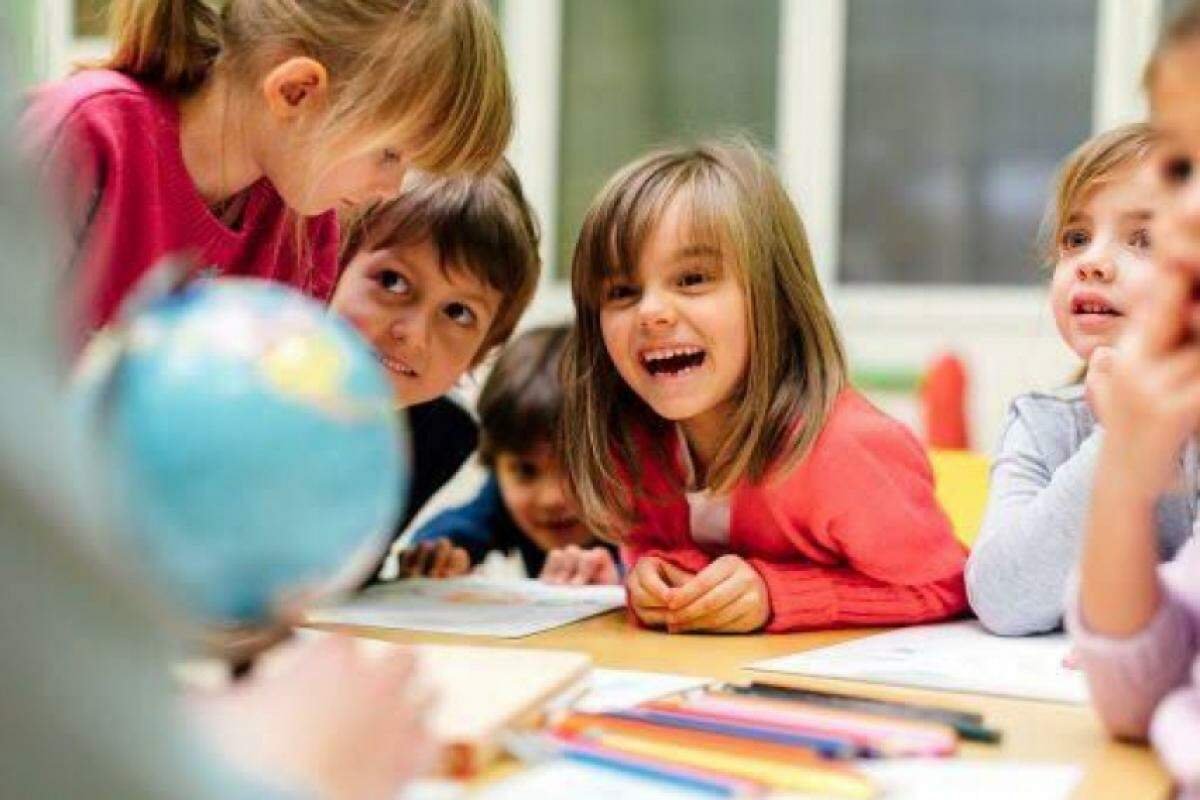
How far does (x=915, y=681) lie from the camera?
1039 millimetres

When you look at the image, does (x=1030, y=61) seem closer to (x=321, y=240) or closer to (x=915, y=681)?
(x=321, y=240)

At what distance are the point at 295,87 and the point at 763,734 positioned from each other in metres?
0.83

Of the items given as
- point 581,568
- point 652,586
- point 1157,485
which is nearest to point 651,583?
point 652,586

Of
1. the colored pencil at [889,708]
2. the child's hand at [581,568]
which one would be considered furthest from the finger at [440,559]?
the colored pencil at [889,708]

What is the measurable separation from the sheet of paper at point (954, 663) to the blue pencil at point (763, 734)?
0.88ft

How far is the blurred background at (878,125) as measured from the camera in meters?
3.51

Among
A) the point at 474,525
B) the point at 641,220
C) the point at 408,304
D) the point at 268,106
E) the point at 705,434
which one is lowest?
the point at 474,525

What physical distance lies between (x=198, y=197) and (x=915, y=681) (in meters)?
0.79

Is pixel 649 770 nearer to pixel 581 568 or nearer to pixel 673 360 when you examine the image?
pixel 673 360

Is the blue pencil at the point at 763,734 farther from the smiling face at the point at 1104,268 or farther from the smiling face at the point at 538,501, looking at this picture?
the smiling face at the point at 538,501

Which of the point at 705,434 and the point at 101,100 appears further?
the point at 705,434

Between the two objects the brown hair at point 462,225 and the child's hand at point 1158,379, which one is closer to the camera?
the child's hand at point 1158,379

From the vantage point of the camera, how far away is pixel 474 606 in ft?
4.72

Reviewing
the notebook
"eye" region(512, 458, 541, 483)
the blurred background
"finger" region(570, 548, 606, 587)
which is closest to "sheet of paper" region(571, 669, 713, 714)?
the notebook
